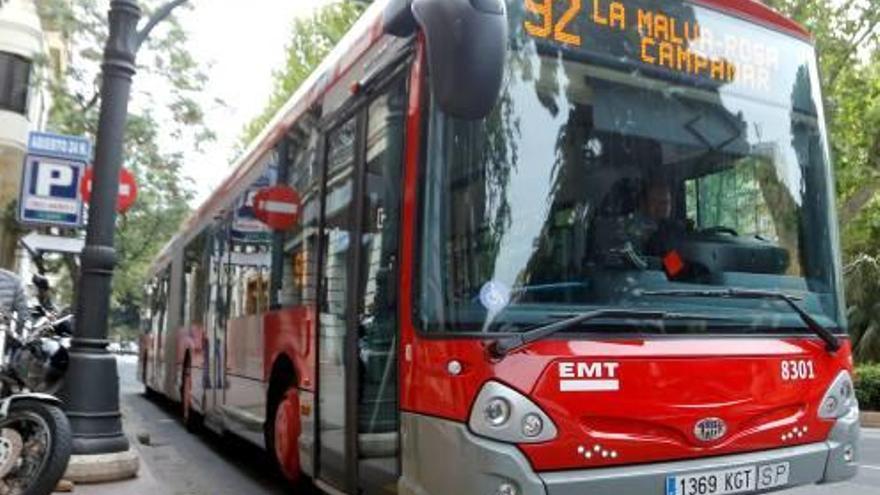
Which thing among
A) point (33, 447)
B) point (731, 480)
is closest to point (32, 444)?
point (33, 447)

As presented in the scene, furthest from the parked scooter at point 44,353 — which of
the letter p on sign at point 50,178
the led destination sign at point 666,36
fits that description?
the led destination sign at point 666,36

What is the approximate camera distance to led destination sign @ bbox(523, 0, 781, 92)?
4668 millimetres

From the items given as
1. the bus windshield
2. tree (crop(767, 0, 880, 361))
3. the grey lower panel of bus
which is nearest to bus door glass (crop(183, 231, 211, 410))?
the grey lower panel of bus

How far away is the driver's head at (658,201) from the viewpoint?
4676 mm

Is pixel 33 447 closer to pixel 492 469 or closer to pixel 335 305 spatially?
pixel 335 305

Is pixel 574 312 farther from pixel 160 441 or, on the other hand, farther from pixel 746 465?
pixel 160 441

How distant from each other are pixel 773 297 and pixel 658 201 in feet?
2.53

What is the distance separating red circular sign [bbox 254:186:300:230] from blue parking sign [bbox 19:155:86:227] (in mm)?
2284

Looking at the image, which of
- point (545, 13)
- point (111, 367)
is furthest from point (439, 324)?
point (111, 367)

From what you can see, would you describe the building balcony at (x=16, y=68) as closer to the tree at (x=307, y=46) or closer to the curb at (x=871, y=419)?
the tree at (x=307, y=46)

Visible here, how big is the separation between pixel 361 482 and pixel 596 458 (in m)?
1.49

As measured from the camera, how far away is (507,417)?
4090mm

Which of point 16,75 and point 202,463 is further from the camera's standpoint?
point 16,75

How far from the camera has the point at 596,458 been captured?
13.8 feet
